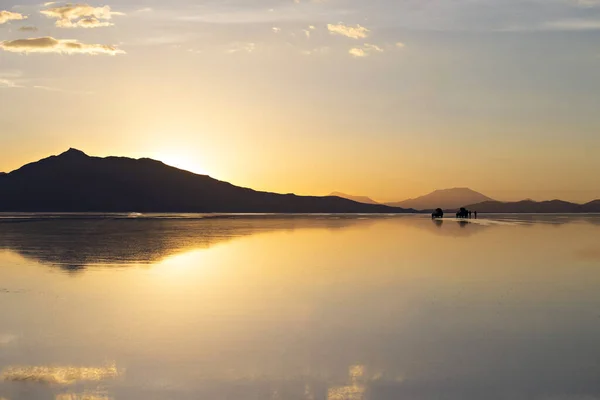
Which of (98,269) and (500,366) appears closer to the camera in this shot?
(500,366)

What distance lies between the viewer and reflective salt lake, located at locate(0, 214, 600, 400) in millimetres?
10406

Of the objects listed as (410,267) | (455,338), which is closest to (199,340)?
(455,338)

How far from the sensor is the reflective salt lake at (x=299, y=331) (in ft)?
34.1

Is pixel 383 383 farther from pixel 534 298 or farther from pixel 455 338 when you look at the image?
pixel 534 298

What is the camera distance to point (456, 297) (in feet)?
65.1

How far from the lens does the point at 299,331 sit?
14.7 metres

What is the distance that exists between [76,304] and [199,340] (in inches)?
257

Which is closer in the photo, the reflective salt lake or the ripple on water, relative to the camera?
the reflective salt lake

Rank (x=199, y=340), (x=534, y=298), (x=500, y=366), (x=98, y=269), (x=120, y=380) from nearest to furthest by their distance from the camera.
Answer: (x=120, y=380) < (x=500, y=366) < (x=199, y=340) < (x=534, y=298) < (x=98, y=269)

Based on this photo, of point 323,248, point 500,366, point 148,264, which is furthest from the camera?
point 323,248

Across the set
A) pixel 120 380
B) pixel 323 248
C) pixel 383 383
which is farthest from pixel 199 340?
pixel 323 248

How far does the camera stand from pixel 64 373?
36.1 feet

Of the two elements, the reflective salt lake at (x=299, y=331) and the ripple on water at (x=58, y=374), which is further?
the ripple on water at (x=58, y=374)

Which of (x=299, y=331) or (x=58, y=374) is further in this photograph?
(x=299, y=331)
